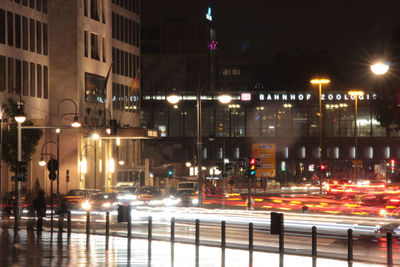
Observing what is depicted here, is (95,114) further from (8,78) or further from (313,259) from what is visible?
(313,259)

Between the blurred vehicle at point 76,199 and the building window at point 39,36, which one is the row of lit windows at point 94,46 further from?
the blurred vehicle at point 76,199

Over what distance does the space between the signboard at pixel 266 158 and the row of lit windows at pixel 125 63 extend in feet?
125

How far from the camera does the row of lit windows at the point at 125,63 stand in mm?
89719

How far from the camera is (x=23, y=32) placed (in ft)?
230

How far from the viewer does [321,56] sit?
135 metres

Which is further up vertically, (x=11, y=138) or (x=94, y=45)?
(x=94, y=45)

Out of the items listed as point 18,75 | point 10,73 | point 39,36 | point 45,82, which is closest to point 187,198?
point 10,73

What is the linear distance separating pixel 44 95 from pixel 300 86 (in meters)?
71.3

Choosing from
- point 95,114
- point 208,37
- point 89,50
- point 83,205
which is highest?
point 208,37

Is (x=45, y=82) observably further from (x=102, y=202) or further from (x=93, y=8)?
(x=102, y=202)

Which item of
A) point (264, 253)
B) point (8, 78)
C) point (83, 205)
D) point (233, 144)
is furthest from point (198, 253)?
point (233, 144)

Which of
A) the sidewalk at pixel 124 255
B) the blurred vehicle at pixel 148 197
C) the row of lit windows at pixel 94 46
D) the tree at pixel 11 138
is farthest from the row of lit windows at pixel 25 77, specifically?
the sidewalk at pixel 124 255

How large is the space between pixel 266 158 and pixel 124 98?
42.2m

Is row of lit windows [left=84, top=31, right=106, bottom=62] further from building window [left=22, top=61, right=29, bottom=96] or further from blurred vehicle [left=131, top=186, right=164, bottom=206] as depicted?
blurred vehicle [left=131, top=186, right=164, bottom=206]
